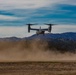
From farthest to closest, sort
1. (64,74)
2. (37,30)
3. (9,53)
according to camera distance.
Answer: (37,30) → (9,53) → (64,74)

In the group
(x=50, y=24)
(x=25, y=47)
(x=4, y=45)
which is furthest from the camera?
(x=50, y=24)

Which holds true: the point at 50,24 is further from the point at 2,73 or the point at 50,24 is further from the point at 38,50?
the point at 2,73

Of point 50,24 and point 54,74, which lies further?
point 50,24

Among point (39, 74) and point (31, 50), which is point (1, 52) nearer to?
point (31, 50)

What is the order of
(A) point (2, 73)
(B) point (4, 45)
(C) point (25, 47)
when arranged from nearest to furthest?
(A) point (2, 73)
(B) point (4, 45)
(C) point (25, 47)

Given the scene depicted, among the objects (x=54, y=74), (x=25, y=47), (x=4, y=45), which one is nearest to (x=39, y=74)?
(x=54, y=74)

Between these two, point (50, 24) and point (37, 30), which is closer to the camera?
point (50, 24)

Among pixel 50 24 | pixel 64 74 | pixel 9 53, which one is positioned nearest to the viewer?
pixel 64 74

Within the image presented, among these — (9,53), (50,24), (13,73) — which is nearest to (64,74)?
(13,73)

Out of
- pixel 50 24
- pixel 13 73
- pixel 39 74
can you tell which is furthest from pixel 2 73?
pixel 50 24
